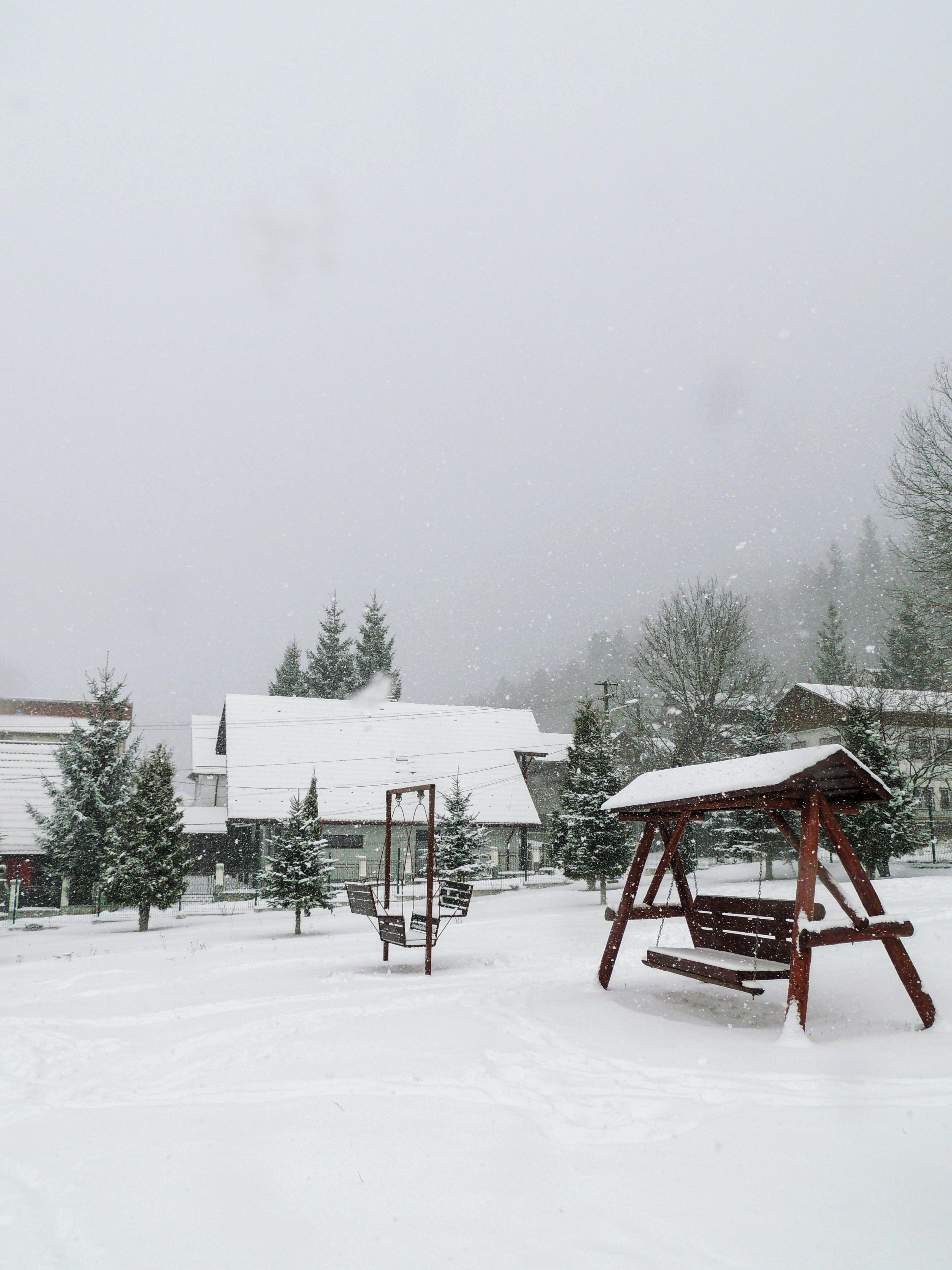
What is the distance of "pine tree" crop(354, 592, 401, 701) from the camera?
200ft

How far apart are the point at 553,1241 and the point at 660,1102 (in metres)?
1.85

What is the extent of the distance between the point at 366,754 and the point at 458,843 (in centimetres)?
1150

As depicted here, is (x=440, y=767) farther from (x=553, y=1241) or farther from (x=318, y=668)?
(x=553, y=1241)

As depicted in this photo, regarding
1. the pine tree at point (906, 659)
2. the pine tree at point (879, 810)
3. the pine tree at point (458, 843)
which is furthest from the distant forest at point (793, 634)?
the pine tree at point (458, 843)

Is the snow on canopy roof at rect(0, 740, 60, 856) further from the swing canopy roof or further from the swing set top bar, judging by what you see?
the swing canopy roof

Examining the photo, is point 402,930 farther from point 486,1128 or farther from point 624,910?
point 486,1128

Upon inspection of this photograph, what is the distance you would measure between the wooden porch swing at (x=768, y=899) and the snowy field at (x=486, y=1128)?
0.51m

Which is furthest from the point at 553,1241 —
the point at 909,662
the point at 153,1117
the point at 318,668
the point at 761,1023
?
the point at 318,668

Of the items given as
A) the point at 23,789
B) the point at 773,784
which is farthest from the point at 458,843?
the point at 23,789

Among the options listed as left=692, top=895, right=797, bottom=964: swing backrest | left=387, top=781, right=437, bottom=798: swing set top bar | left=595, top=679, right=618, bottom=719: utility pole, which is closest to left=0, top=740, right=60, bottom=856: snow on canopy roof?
left=595, top=679, right=618, bottom=719: utility pole

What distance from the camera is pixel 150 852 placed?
21.9m

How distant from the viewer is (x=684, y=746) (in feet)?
83.1

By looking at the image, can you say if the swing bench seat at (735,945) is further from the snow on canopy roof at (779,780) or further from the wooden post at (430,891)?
the wooden post at (430,891)

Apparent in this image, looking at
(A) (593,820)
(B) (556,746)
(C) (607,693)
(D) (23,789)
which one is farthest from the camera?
(B) (556,746)
